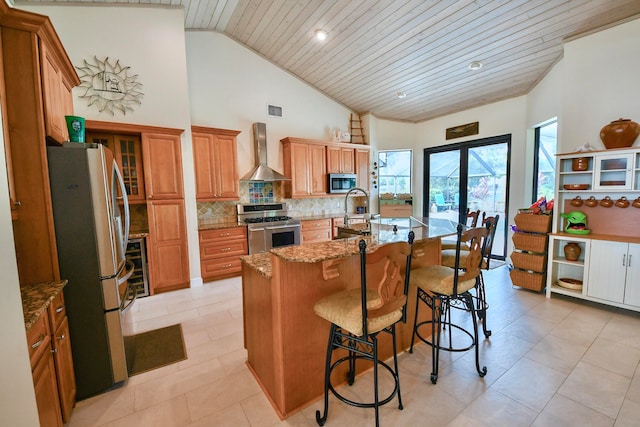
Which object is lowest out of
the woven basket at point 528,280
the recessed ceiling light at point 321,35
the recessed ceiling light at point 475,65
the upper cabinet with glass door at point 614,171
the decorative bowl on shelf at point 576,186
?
the woven basket at point 528,280

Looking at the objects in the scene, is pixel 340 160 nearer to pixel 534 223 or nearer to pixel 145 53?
pixel 534 223

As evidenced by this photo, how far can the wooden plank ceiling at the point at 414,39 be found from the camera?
3072 mm

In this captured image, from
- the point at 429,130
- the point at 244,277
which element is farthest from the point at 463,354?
the point at 429,130

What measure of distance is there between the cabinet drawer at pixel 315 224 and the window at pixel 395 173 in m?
1.65

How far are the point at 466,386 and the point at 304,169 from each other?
4.18m

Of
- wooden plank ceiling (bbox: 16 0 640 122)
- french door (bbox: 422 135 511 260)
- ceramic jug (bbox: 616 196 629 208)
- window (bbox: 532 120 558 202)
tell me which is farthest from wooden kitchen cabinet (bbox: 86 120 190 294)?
window (bbox: 532 120 558 202)

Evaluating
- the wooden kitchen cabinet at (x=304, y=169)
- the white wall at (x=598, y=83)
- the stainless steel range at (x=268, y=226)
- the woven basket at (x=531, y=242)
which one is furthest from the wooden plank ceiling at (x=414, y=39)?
the stainless steel range at (x=268, y=226)

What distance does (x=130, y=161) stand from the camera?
148 inches

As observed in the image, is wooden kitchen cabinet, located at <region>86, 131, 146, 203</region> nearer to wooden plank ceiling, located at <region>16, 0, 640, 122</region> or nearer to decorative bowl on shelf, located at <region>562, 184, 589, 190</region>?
wooden plank ceiling, located at <region>16, 0, 640, 122</region>

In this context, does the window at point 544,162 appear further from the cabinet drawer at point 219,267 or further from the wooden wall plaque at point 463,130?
the cabinet drawer at point 219,267

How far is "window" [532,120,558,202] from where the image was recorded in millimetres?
4250

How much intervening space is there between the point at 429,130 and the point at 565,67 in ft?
9.08

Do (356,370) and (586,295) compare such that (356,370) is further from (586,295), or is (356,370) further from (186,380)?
(586,295)

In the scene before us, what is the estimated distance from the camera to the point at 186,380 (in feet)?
7.00
